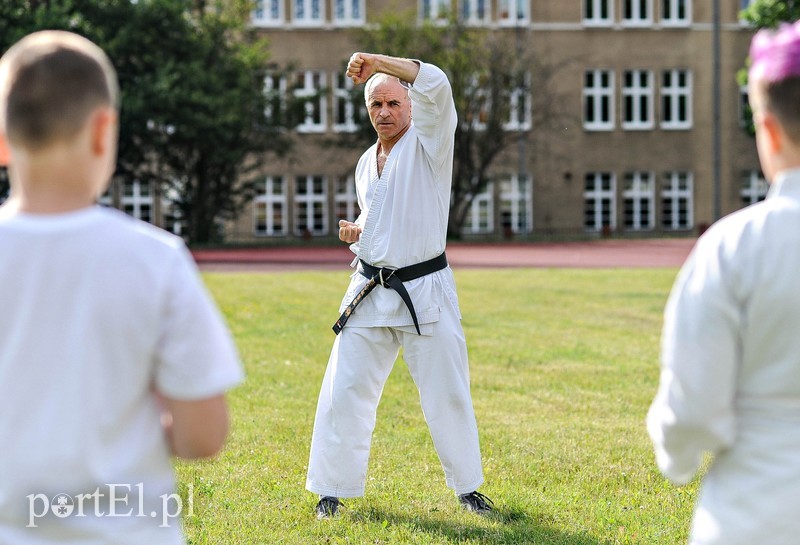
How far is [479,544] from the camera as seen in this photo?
5535 mm

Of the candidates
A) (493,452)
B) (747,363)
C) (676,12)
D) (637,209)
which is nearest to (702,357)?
(747,363)

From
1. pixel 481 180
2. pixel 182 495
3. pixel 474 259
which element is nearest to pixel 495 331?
pixel 182 495

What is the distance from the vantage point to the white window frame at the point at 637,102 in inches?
2211

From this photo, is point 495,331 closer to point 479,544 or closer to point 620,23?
point 479,544

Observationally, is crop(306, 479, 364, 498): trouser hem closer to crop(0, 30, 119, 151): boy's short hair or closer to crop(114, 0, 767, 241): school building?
crop(0, 30, 119, 151): boy's short hair

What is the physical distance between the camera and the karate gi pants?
19.7 feet

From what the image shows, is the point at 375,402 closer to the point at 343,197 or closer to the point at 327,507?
the point at 327,507

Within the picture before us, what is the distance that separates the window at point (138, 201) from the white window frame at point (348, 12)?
11950 millimetres

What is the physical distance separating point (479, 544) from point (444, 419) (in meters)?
0.72

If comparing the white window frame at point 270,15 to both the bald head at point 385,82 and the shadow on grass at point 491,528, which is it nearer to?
the bald head at point 385,82

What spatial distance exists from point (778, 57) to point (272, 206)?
53.5m

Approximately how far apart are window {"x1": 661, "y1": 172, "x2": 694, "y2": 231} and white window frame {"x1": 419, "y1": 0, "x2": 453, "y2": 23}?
1334cm

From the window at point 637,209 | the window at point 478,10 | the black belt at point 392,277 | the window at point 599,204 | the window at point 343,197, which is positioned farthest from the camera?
the window at point 637,209

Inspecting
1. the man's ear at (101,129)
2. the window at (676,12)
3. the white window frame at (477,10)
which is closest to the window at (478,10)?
the white window frame at (477,10)
